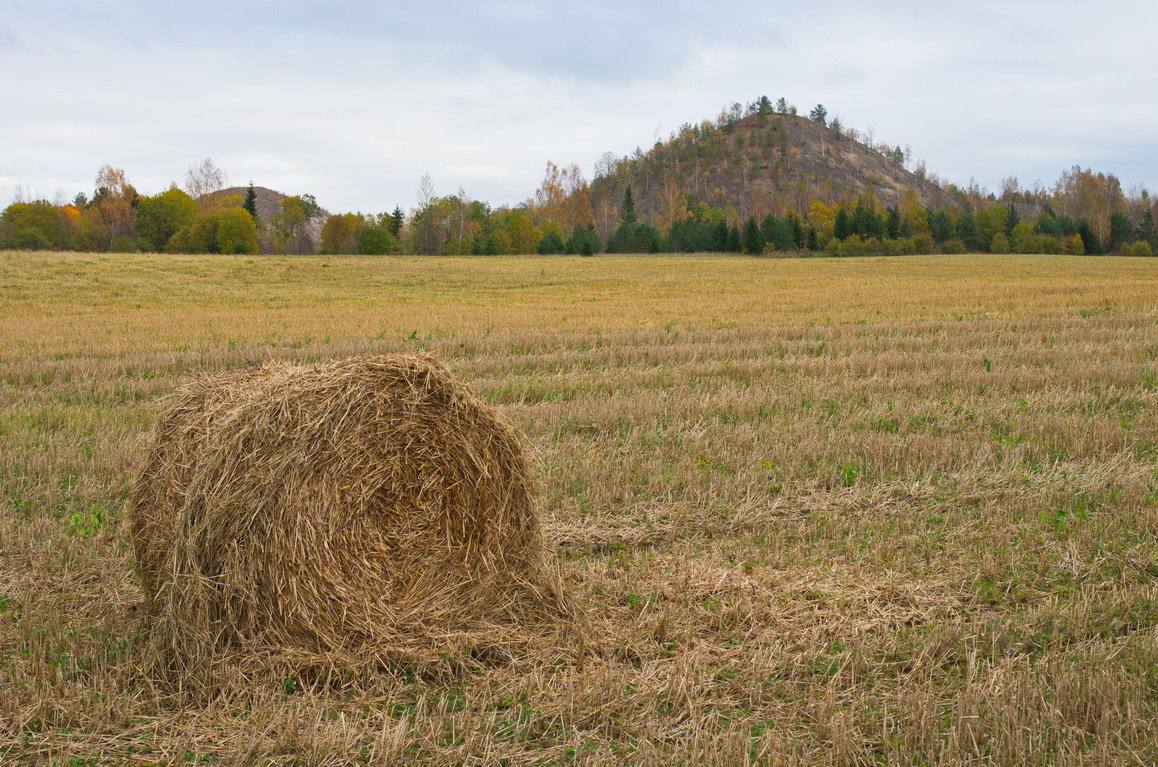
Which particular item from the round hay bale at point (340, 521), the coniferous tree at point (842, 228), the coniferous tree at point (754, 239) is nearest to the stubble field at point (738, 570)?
the round hay bale at point (340, 521)

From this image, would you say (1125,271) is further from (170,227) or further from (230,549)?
(170,227)

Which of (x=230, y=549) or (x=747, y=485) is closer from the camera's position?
(x=230, y=549)

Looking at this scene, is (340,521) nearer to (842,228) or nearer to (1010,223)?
(842,228)

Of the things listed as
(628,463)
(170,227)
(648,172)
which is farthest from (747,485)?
(648,172)

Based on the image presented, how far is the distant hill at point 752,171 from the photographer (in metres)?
162

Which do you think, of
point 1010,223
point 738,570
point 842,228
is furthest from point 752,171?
point 738,570

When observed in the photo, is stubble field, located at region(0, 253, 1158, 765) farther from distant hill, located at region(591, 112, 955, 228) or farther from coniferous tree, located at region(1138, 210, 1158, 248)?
distant hill, located at region(591, 112, 955, 228)

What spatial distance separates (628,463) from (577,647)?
3492 mm

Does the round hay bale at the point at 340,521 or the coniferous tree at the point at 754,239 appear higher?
the coniferous tree at the point at 754,239

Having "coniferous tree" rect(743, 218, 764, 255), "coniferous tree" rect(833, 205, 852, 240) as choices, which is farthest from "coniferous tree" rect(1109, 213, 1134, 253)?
"coniferous tree" rect(743, 218, 764, 255)

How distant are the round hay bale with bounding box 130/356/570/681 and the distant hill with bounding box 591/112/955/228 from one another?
146 metres

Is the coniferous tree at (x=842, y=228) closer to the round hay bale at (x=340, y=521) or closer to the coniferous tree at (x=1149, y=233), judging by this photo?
the coniferous tree at (x=1149, y=233)

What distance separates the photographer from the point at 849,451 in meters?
8.05

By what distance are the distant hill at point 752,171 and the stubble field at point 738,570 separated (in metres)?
139
